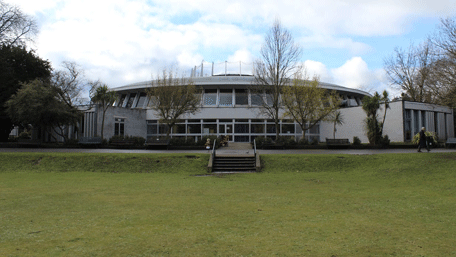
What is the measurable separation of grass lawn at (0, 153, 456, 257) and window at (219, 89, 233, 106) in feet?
84.4

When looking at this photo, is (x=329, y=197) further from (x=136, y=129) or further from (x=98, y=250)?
(x=136, y=129)

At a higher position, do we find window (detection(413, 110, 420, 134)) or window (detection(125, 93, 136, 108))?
window (detection(125, 93, 136, 108))

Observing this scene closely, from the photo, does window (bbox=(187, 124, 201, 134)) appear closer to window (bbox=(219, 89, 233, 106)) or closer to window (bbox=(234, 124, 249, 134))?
window (bbox=(219, 89, 233, 106))

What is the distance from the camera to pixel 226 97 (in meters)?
38.2

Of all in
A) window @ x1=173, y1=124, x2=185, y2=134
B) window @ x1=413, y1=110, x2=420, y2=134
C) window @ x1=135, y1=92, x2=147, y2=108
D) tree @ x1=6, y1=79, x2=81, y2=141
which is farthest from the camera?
window @ x1=135, y1=92, x2=147, y2=108

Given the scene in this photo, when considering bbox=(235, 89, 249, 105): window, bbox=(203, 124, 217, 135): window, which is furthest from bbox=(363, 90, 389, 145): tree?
bbox=(203, 124, 217, 135): window

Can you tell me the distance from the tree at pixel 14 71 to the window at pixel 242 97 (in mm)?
20714

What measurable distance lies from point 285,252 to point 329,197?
4614mm

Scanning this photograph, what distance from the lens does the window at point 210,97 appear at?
37.8 m

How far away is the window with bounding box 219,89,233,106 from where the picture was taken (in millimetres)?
37553

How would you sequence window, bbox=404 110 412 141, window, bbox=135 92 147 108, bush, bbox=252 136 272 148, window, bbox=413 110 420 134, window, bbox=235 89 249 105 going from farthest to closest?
window, bbox=135 92 147 108 < window, bbox=235 89 249 105 < window, bbox=413 110 420 134 < window, bbox=404 110 412 141 < bush, bbox=252 136 272 148

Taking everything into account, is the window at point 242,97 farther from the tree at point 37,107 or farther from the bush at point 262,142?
the tree at point 37,107

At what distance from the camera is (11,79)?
3092cm

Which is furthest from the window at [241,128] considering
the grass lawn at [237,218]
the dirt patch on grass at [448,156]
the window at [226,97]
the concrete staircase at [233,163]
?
the grass lawn at [237,218]
